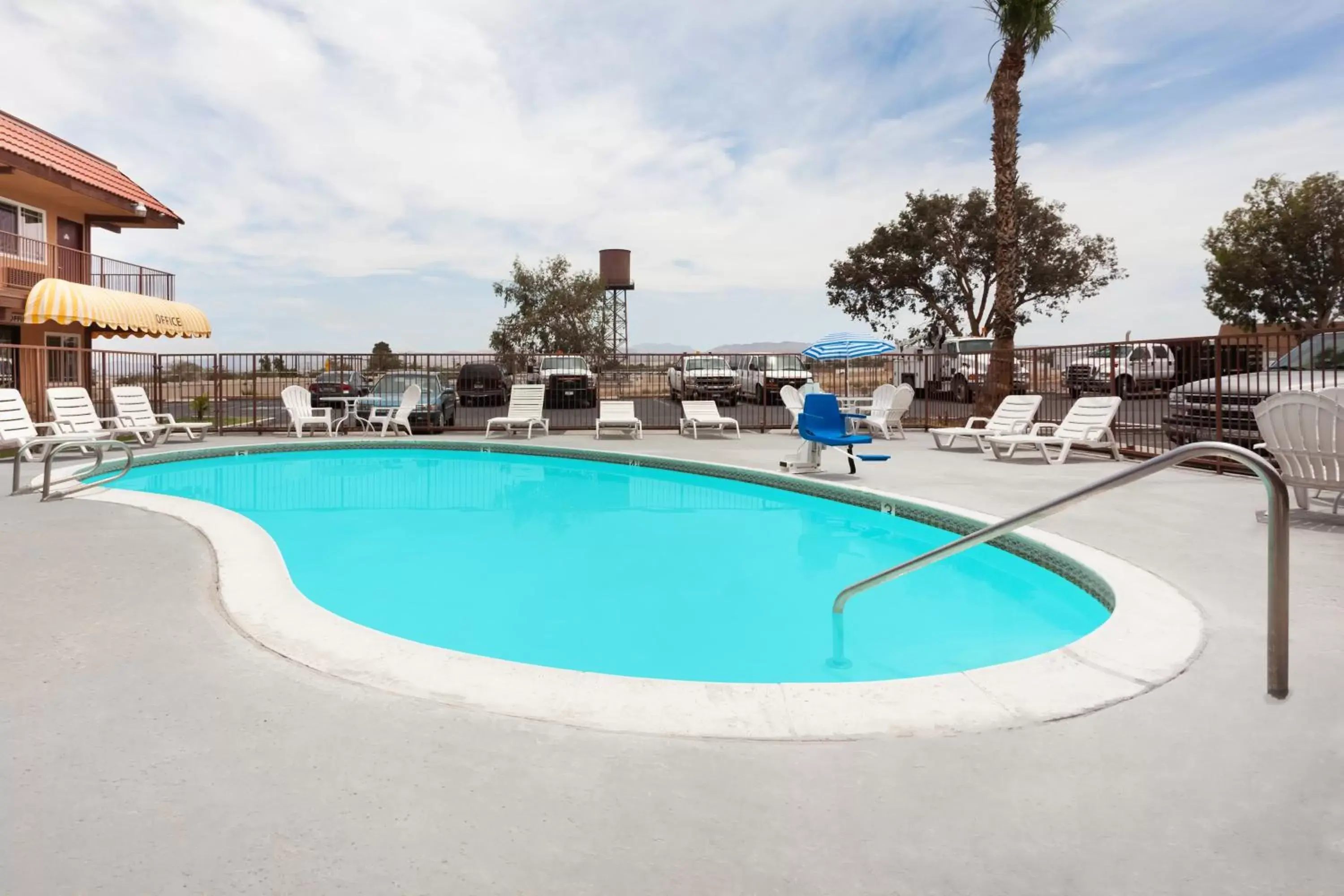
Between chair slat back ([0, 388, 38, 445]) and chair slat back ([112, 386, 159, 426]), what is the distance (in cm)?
281

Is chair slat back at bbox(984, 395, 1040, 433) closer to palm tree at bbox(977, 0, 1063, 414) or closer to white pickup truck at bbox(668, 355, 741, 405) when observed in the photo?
palm tree at bbox(977, 0, 1063, 414)

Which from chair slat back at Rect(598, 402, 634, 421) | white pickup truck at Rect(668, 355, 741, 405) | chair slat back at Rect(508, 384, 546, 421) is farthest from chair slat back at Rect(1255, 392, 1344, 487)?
white pickup truck at Rect(668, 355, 741, 405)

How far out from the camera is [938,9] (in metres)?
16.8

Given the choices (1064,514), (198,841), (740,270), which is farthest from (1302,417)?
(740,270)

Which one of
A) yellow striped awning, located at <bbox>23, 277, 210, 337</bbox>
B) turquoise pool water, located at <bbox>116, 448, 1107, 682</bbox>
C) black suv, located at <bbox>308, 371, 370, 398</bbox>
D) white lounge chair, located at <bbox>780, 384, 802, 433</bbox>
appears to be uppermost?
yellow striped awning, located at <bbox>23, 277, 210, 337</bbox>

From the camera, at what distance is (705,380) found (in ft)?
72.4

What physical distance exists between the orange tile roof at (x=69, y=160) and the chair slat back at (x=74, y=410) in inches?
382

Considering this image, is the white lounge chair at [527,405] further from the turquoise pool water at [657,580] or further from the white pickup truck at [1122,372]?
the white pickup truck at [1122,372]

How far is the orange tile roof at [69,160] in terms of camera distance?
19.2 meters

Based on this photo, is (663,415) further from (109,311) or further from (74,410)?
(109,311)

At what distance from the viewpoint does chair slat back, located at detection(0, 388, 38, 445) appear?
35.1ft

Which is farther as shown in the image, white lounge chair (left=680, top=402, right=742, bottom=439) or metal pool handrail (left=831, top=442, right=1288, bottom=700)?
white lounge chair (left=680, top=402, right=742, bottom=439)

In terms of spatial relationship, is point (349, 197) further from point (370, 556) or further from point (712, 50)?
point (370, 556)

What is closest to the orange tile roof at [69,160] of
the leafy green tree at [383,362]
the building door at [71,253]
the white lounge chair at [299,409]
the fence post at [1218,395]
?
the building door at [71,253]
